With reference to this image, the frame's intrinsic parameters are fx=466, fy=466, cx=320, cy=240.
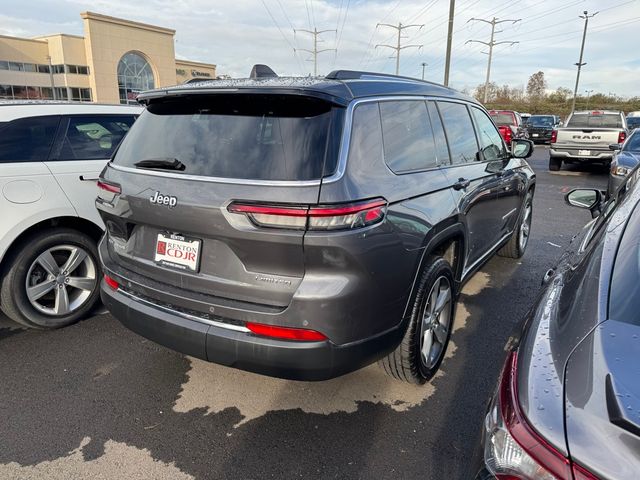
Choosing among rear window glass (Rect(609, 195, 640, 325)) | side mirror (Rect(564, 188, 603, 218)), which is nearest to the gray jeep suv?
rear window glass (Rect(609, 195, 640, 325))

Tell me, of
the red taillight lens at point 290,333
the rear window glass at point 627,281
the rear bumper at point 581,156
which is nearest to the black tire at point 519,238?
the rear window glass at point 627,281

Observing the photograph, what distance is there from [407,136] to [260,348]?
1.50 m

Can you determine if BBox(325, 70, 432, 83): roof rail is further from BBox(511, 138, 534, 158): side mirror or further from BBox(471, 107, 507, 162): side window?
BBox(511, 138, 534, 158): side mirror

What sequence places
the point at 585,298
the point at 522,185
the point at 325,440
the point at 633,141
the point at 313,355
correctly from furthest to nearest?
the point at 633,141 < the point at 522,185 < the point at 325,440 < the point at 313,355 < the point at 585,298

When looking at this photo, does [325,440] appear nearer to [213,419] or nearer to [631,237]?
[213,419]

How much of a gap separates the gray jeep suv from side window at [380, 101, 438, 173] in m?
0.01

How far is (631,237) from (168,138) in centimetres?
228

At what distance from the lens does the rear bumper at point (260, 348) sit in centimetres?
220

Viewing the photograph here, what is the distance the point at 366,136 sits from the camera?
2363 millimetres

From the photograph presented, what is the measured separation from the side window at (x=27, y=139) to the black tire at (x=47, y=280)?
59 centimetres

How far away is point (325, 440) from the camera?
99.4 inches

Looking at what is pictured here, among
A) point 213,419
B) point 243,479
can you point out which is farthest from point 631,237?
point 213,419

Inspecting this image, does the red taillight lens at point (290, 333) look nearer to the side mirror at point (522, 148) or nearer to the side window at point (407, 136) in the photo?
the side window at point (407, 136)

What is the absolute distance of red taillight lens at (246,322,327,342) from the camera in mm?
2188
